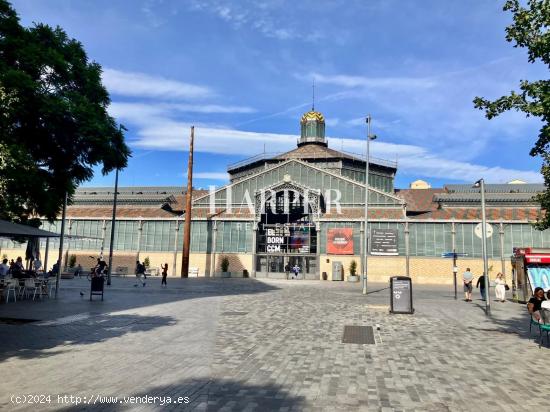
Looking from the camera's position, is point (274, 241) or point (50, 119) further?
point (274, 241)

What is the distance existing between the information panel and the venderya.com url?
1603 inches

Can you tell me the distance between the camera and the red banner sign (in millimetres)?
45688

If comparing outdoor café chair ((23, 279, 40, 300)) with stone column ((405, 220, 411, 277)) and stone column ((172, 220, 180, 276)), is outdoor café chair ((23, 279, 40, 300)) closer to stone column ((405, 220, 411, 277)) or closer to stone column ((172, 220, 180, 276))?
stone column ((172, 220, 180, 276))

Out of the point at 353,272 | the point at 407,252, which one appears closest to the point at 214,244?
the point at 353,272

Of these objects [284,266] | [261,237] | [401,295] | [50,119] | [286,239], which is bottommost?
[401,295]

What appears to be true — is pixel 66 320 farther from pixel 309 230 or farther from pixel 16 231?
pixel 309 230

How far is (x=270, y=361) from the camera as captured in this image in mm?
8984

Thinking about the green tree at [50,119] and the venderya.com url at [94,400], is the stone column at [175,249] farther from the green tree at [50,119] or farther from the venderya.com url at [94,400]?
the venderya.com url at [94,400]

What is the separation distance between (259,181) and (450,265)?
74.6 ft

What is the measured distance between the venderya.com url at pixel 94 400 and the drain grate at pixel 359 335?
591 centimetres

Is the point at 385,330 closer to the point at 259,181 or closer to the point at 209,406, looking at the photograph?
the point at 209,406

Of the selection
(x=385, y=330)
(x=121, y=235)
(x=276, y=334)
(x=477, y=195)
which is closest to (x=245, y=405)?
(x=276, y=334)

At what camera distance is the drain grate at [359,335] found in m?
11.3

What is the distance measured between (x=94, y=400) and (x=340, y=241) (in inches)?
1602
